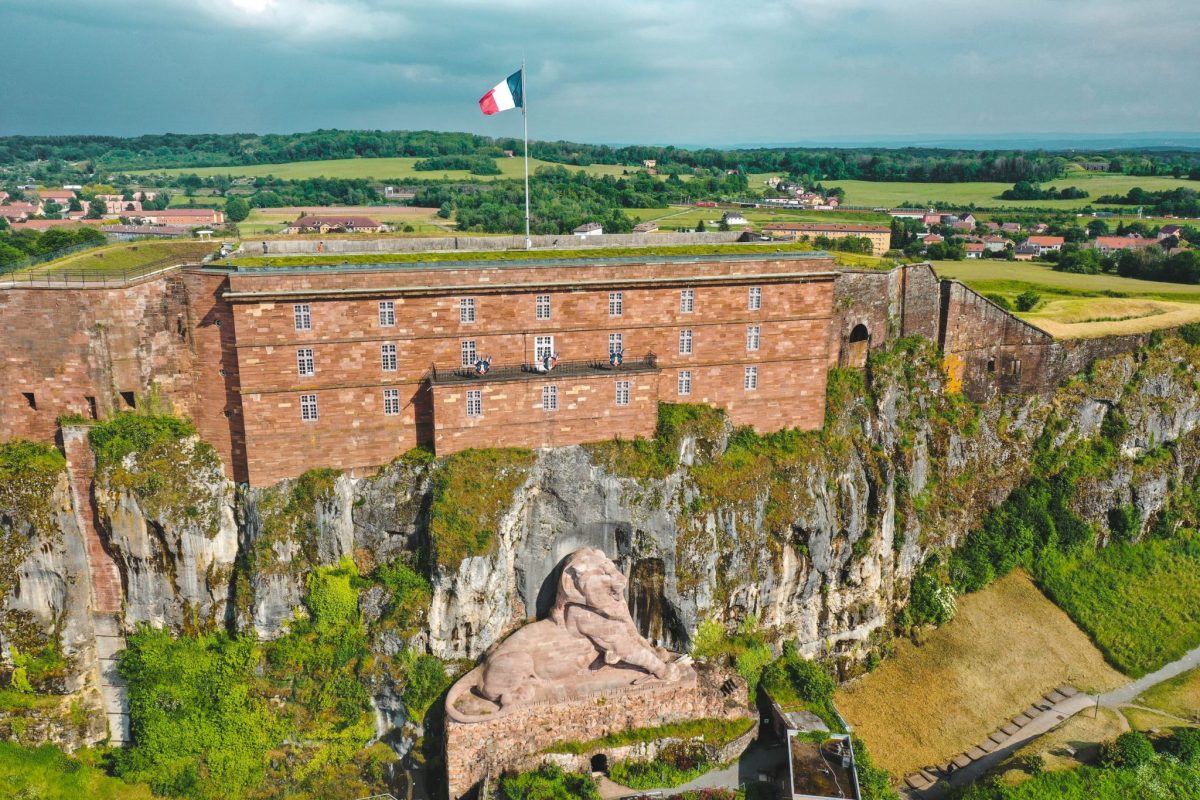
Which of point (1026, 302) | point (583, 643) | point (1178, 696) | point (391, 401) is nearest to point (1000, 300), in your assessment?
point (1026, 302)

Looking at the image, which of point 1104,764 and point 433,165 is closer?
point 1104,764

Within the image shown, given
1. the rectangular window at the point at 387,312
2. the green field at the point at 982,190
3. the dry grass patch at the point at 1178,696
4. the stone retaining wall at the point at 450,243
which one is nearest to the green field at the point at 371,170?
the green field at the point at 982,190

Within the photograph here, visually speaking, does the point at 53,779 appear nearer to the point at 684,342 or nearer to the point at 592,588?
the point at 592,588

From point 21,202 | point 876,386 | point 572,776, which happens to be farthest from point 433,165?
point 572,776

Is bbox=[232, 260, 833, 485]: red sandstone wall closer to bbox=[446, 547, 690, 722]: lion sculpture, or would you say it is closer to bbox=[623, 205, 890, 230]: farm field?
bbox=[446, 547, 690, 722]: lion sculpture

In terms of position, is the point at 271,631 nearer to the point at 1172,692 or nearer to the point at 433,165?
the point at 1172,692
